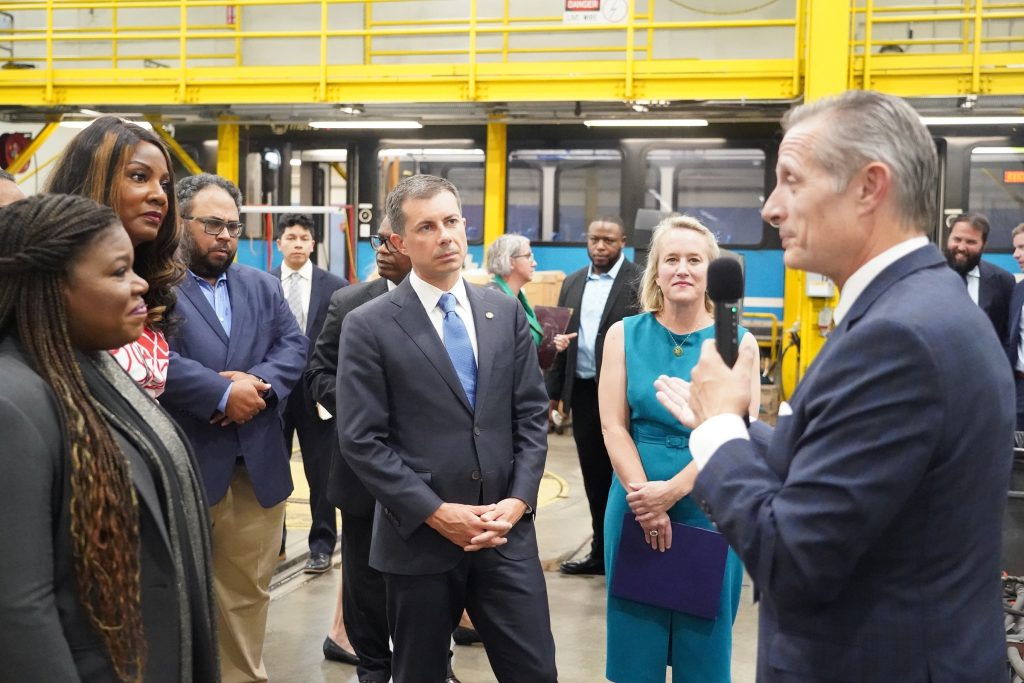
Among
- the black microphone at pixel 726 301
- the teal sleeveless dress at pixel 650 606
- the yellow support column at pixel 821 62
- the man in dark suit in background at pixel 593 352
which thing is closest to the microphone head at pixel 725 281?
the black microphone at pixel 726 301

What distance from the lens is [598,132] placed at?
11.4 meters

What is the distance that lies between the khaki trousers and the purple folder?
4.49 ft

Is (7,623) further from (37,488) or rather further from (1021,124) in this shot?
(1021,124)

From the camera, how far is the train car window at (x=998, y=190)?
33.7 feet

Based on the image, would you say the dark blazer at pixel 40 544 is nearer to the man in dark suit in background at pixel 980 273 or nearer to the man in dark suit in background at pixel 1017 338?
the man in dark suit in background at pixel 1017 338

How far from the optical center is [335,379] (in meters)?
4.11

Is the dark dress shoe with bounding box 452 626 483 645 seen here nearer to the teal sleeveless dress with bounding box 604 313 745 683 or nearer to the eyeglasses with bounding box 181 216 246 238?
the teal sleeveless dress with bounding box 604 313 745 683

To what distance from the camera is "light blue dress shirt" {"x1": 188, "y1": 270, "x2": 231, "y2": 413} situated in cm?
373

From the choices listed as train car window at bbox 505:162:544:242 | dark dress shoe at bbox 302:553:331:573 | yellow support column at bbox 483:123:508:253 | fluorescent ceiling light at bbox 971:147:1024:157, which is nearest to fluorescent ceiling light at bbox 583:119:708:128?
train car window at bbox 505:162:544:242

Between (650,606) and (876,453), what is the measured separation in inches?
77.3

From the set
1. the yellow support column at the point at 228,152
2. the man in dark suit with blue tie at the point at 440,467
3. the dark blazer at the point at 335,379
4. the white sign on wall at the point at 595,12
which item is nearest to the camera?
the man in dark suit with blue tie at the point at 440,467

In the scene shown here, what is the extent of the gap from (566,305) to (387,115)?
19.0ft

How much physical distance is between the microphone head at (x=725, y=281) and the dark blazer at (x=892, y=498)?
39 centimetres

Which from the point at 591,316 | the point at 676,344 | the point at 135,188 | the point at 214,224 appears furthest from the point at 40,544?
the point at 591,316
